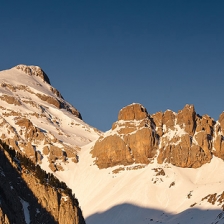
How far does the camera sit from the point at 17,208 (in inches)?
3905

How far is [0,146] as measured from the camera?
356 feet

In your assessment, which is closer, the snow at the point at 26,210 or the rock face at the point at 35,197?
the snow at the point at 26,210

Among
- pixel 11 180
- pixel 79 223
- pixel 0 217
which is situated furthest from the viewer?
pixel 79 223

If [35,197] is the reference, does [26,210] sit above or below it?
below

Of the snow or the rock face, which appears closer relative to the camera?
the snow

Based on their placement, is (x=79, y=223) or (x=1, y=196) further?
(x=79, y=223)

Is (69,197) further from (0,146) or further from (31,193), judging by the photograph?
(0,146)

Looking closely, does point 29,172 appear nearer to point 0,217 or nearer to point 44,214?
point 44,214

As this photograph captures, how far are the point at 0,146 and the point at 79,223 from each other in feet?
59.4

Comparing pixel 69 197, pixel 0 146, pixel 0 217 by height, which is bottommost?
pixel 0 217

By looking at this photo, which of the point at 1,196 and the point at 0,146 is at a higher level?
the point at 0,146

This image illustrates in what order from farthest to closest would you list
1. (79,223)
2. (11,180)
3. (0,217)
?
(79,223) → (11,180) → (0,217)

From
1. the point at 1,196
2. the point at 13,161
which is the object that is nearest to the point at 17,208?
the point at 1,196

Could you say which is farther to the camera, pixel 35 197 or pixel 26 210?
pixel 35 197
